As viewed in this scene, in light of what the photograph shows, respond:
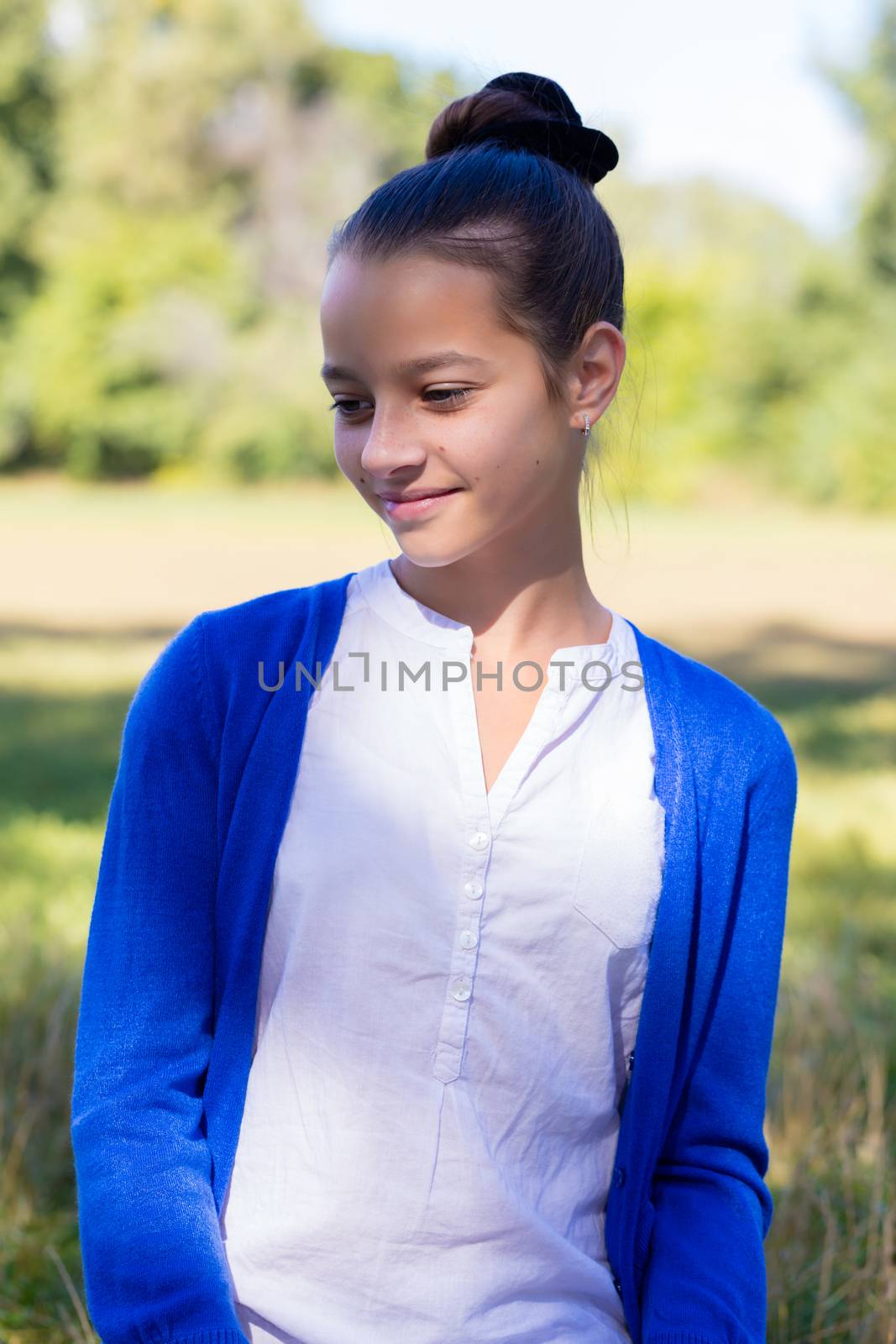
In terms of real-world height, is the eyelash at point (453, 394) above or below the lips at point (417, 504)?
above

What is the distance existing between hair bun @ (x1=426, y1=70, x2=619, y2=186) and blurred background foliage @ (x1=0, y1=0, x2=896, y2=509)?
17.0m

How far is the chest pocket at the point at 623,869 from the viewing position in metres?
1.36

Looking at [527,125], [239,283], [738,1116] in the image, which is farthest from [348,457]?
[239,283]

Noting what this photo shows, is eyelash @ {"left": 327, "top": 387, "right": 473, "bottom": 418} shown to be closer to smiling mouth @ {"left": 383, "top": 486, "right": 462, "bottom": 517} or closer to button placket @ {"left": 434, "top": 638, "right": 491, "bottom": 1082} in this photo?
smiling mouth @ {"left": 383, "top": 486, "right": 462, "bottom": 517}

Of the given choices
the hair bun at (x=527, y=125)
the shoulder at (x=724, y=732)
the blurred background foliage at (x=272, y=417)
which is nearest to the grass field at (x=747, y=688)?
the blurred background foliage at (x=272, y=417)

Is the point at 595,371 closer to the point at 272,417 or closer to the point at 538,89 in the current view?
the point at 538,89

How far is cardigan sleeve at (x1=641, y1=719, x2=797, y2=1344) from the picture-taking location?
1.36 meters

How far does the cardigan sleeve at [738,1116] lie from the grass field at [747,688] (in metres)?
0.36

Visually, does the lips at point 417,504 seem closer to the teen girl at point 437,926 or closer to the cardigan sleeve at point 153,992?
the teen girl at point 437,926

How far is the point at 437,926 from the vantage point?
4.35 ft

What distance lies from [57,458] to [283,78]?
7.60m

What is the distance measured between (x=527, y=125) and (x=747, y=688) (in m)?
7.56

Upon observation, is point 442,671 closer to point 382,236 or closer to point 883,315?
point 382,236

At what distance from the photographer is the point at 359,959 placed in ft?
4.32
